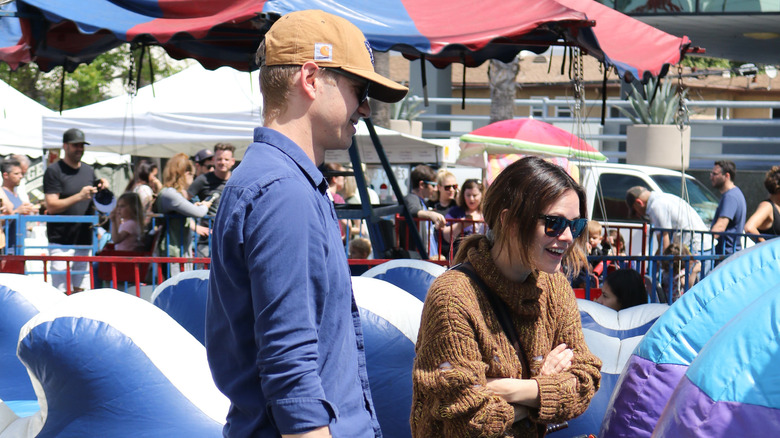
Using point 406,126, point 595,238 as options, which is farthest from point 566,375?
point 406,126

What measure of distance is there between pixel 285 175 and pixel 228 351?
0.39m

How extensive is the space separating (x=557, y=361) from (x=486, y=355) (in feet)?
0.87

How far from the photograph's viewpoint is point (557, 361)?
2.67 metres

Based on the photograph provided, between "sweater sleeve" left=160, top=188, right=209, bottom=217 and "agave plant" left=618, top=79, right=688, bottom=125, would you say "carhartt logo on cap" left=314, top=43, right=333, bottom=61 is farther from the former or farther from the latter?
"agave plant" left=618, top=79, right=688, bottom=125

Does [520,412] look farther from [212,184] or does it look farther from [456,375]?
[212,184]

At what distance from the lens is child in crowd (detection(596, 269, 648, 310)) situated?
5.65 m

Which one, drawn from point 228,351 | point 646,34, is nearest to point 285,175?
point 228,351

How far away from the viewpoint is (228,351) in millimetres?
1800

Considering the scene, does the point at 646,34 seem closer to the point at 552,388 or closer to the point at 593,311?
the point at 593,311

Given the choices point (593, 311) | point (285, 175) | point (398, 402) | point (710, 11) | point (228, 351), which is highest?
point (710, 11)

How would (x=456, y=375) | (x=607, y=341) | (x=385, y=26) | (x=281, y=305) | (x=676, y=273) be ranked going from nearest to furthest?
(x=281, y=305) → (x=456, y=375) → (x=607, y=341) → (x=385, y=26) → (x=676, y=273)

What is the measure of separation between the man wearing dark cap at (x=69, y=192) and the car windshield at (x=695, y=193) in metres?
8.55

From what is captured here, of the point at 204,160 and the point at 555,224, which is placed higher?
the point at 555,224

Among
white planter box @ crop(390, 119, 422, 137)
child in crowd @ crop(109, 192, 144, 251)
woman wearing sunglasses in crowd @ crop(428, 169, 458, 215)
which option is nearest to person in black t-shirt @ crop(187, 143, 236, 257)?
child in crowd @ crop(109, 192, 144, 251)
